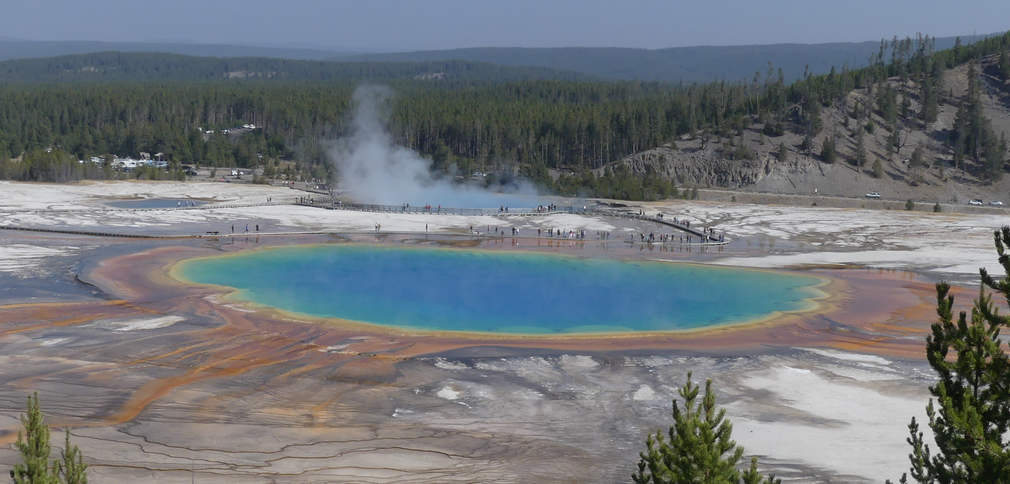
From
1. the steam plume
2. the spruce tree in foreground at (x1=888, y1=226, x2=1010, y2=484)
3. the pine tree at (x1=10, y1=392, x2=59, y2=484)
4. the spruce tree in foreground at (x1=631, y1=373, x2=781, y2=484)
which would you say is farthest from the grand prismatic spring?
the steam plume

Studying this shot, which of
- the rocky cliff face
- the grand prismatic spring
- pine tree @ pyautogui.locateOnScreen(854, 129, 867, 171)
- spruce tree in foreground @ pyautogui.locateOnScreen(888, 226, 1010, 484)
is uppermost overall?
pine tree @ pyautogui.locateOnScreen(854, 129, 867, 171)

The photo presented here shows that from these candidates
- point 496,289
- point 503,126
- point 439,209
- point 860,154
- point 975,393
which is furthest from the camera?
point 503,126

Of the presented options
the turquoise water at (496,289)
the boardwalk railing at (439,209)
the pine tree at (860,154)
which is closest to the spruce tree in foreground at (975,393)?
the turquoise water at (496,289)

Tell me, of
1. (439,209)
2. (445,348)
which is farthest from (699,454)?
(439,209)

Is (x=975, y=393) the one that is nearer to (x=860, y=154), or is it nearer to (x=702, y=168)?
(x=702, y=168)

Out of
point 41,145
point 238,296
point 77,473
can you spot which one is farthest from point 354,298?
point 41,145

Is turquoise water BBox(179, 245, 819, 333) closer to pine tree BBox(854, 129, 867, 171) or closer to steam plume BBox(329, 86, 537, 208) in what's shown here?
steam plume BBox(329, 86, 537, 208)
